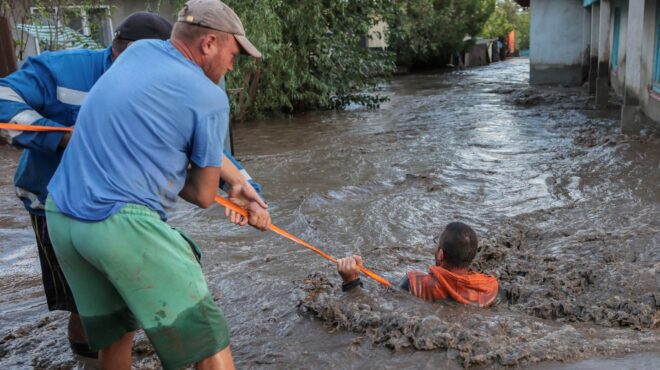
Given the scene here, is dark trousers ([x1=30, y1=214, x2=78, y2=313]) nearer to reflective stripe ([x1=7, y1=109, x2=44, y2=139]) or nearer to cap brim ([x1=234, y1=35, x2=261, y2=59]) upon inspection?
reflective stripe ([x1=7, y1=109, x2=44, y2=139])

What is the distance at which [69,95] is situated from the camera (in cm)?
296

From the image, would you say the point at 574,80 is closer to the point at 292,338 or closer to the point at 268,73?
the point at 268,73

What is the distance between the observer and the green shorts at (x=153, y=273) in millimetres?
2174

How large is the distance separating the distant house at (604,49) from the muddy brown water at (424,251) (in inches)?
31.4

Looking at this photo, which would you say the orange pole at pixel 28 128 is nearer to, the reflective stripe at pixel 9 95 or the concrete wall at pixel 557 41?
the reflective stripe at pixel 9 95

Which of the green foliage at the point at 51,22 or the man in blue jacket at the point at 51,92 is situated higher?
the green foliage at the point at 51,22

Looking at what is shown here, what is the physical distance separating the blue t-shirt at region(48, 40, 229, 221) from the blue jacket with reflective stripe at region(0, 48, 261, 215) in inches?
23.5

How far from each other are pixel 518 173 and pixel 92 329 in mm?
6432

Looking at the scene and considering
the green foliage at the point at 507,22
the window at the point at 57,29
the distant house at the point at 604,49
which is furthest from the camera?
the green foliage at the point at 507,22

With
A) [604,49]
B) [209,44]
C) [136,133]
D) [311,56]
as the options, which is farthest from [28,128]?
[604,49]

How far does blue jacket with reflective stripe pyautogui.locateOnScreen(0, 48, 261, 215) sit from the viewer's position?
278cm

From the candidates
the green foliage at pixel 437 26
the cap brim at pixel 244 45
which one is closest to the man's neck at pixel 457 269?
the cap brim at pixel 244 45

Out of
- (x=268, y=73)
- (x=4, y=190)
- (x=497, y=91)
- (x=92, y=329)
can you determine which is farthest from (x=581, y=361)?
(x=497, y=91)

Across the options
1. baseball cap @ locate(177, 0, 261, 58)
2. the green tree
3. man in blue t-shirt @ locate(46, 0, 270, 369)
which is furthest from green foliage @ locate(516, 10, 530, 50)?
man in blue t-shirt @ locate(46, 0, 270, 369)
